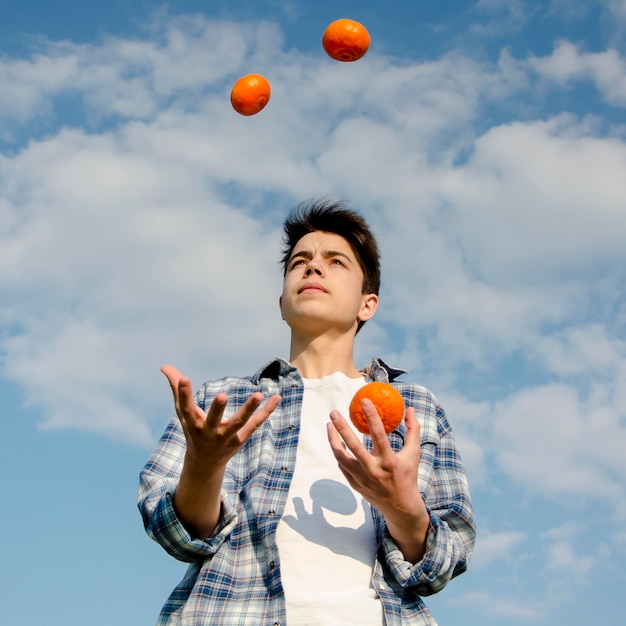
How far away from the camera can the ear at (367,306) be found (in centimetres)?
738

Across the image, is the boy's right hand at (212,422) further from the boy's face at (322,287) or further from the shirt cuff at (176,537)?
the boy's face at (322,287)

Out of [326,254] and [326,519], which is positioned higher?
[326,254]

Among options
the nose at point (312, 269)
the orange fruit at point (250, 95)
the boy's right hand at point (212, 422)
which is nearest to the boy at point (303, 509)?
the boy's right hand at point (212, 422)

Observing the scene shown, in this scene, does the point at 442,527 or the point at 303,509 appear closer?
the point at 442,527

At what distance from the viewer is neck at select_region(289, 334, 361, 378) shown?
6465 millimetres

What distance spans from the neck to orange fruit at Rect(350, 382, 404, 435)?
4.01 ft

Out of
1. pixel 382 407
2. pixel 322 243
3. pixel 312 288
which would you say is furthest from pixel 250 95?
pixel 382 407

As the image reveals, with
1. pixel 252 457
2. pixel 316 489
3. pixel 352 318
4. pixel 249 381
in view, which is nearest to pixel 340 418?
pixel 316 489

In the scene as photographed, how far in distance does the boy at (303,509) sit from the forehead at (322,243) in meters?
1.52

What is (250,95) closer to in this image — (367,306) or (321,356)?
(367,306)

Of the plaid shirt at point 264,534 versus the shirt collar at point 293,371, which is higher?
the shirt collar at point 293,371

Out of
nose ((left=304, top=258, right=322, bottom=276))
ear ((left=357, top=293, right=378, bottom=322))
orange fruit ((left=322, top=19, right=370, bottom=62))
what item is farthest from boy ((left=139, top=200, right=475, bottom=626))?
orange fruit ((left=322, top=19, right=370, bottom=62))

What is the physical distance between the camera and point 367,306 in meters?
7.44

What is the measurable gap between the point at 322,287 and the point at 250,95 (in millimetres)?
2448
